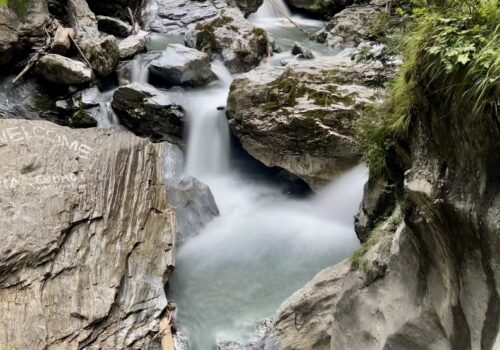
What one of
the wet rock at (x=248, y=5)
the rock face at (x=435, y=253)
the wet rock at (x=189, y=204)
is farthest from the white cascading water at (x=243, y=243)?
the wet rock at (x=248, y=5)

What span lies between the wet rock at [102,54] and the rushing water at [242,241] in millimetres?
1521

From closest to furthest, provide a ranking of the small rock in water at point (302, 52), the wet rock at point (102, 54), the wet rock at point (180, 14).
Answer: the wet rock at point (102, 54) < the small rock in water at point (302, 52) < the wet rock at point (180, 14)

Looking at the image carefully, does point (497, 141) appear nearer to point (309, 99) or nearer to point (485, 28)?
point (485, 28)

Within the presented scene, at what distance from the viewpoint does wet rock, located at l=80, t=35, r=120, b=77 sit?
8.80m

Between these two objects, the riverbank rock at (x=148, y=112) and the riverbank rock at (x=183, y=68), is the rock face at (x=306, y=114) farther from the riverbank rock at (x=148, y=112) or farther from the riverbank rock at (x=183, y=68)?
the riverbank rock at (x=183, y=68)

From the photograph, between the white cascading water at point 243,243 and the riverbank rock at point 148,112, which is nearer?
the white cascading water at point 243,243

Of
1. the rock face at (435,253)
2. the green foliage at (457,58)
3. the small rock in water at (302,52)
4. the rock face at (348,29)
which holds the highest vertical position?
the green foliage at (457,58)

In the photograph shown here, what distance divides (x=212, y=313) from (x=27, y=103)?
558 cm

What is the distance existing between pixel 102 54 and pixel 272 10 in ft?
30.0

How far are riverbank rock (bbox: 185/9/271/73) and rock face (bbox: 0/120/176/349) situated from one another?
4.80 m

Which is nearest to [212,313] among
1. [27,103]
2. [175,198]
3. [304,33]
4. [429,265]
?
[175,198]

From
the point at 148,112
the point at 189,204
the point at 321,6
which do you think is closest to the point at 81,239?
the point at 189,204

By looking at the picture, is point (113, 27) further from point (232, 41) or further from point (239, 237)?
point (239, 237)

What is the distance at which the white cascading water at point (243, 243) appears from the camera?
5.04m
